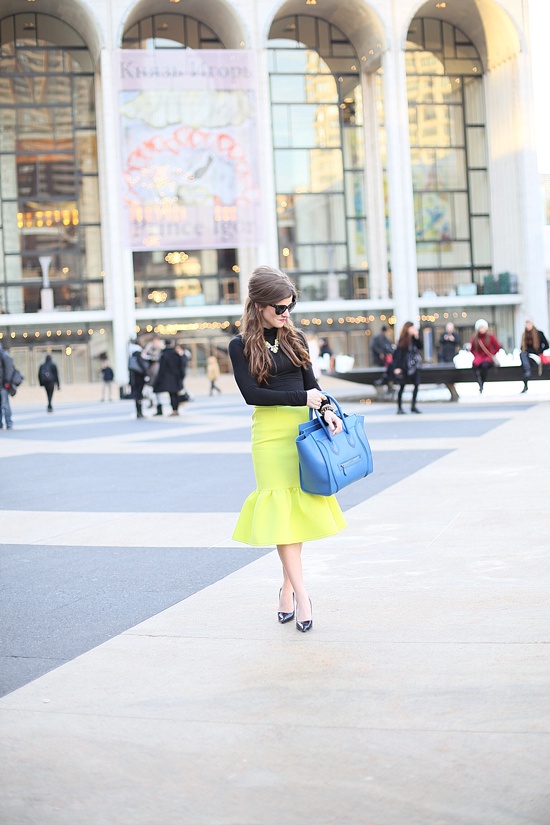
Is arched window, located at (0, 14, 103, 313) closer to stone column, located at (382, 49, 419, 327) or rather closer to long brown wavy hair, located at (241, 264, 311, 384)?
stone column, located at (382, 49, 419, 327)

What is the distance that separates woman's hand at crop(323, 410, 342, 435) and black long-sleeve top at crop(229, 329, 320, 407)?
0.16m

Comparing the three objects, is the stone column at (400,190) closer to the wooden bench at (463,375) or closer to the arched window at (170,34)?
the arched window at (170,34)

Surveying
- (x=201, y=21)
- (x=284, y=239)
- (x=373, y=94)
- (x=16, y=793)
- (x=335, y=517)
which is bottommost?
(x=16, y=793)

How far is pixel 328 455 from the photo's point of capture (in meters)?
4.89

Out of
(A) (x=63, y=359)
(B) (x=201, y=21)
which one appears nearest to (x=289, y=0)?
(B) (x=201, y=21)

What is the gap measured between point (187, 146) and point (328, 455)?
44857 mm

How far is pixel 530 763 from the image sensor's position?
326 centimetres

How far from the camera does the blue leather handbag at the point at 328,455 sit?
16.0 feet

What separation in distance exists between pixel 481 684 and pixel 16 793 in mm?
1778

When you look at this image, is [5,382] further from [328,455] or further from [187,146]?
[187,146]

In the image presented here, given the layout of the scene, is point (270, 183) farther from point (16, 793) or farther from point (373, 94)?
point (16, 793)

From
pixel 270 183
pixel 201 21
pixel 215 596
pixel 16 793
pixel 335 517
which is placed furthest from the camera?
pixel 201 21

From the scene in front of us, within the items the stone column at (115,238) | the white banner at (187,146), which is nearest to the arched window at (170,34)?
the stone column at (115,238)

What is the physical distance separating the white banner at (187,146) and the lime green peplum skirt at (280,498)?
142 feet
